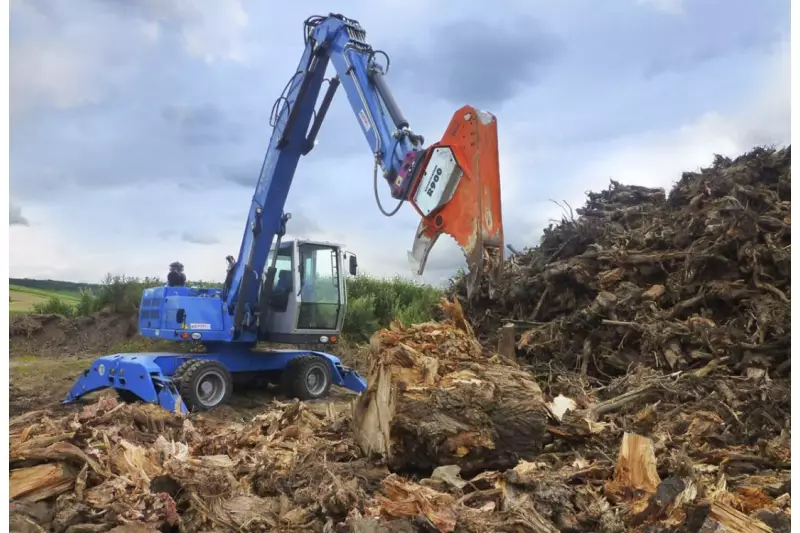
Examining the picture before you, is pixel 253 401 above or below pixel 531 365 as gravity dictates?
below

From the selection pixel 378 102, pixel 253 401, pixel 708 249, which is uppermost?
pixel 378 102

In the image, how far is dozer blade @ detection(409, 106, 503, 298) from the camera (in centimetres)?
445

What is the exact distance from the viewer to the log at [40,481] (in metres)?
3.64

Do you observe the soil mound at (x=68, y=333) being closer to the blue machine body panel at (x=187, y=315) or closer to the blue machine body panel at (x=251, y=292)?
the blue machine body panel at (x=251, y=292)

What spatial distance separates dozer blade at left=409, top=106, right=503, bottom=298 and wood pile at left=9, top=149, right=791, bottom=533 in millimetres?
592

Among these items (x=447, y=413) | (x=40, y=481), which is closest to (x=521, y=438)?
(x=447, y=413)

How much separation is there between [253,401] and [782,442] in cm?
781

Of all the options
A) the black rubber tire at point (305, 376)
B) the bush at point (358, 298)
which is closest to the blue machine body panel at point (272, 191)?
the black rubber tire at point (305, 376)

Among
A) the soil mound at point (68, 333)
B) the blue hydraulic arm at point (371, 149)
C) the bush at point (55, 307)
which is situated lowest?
the soil mound at point (68, 333)

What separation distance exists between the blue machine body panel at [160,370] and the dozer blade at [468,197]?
4.75 meters

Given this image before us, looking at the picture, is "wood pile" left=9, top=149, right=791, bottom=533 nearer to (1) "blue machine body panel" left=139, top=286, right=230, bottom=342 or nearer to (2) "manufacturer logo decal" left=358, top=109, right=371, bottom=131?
(2) "manufacturer logo decal" left=358, top=109, right=371, bottom=131

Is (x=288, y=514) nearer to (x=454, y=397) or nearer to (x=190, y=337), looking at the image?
(x=454, y=397)

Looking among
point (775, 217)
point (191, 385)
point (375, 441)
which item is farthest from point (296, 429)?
point (775, 217)

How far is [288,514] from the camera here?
3.38 m
